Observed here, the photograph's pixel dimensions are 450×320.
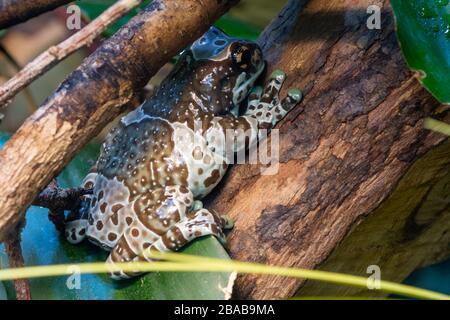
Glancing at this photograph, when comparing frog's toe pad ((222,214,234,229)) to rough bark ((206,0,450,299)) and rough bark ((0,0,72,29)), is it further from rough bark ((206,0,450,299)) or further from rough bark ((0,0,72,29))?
rough bark ((0,0,72,29))

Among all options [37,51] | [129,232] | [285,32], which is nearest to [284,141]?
[285,32]

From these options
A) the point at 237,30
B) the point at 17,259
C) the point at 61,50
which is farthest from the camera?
the point at 237,30

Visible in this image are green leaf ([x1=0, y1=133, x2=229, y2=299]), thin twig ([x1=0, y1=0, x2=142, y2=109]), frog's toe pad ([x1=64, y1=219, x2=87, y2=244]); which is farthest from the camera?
frog's toe pad ([x1=64, y1=219, x2=87, y2=244])

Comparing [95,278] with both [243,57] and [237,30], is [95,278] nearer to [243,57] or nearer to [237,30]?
[243,57]

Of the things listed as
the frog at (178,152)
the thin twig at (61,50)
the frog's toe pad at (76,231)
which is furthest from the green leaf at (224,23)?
the thin twig at (61,50)

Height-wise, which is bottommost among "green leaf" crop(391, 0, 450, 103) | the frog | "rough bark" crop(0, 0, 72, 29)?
the frog

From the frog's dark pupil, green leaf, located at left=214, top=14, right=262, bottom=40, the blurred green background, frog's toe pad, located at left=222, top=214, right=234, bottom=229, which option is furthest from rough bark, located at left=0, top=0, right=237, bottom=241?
the blurred green background

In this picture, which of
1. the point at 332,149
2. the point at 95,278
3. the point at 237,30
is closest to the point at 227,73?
the point at 332,149
